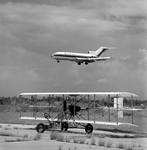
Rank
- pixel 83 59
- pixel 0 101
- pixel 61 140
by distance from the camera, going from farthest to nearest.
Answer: pixel 0 101 → pixel 83 59 → pixel 61 140

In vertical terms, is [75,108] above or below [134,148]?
above

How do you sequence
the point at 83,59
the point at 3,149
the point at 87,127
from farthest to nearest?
1. the point at 83,59
2. the point at 87,127
3. the point at 3,149

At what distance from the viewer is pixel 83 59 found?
62562 mm

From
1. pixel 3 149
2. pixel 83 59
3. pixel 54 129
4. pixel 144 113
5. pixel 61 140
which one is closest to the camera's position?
pixel 3 149

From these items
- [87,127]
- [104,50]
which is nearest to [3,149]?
[87,127]

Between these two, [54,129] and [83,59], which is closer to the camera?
[54,129]

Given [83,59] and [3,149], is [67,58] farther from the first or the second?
[3,149]

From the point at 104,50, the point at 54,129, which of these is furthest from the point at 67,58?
the point at 54,129

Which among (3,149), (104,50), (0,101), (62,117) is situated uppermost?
(104,50)

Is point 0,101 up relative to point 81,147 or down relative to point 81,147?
up

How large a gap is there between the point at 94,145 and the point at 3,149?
15.1 feet

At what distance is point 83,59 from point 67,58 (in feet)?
12.2

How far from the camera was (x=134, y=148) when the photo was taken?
18625mm

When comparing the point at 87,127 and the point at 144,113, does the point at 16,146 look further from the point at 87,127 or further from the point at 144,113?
the point at 144,113
